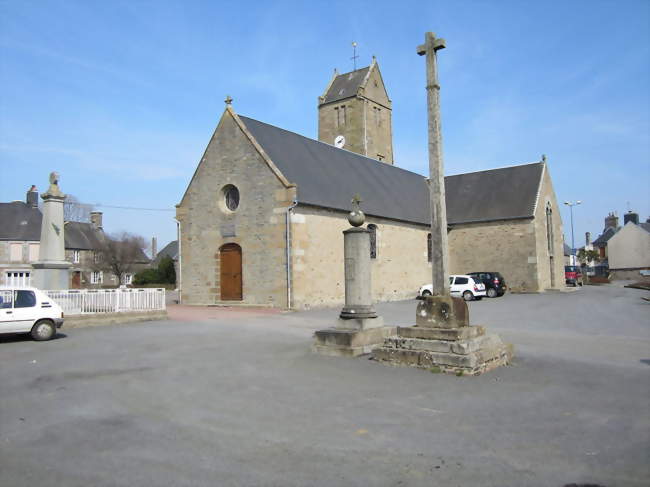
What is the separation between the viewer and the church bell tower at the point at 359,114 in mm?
37812

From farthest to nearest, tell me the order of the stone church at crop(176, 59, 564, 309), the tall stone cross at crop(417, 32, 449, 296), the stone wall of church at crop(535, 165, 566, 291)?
the stone wall of church at crop(535, 165, 566, 291) → the stone church at crop(176, 59, 564, 309) → the tall stone cross at crop(417, 32, 449, 296)

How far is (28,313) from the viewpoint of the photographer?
11.3 meters

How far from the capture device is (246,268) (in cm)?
2112

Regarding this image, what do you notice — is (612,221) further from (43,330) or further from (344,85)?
(43,330)

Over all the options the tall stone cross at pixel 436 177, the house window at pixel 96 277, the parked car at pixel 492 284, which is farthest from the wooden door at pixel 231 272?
the house window at pixel 96 277

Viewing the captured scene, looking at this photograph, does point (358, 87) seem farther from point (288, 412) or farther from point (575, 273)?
point (288, 412)

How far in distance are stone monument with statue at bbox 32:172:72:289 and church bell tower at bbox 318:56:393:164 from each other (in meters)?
24.7

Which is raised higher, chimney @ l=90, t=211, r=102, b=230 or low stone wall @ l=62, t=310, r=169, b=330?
chimney @ l=90, t=211, r=102, b=230

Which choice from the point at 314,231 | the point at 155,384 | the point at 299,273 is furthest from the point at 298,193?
the point at 155,384

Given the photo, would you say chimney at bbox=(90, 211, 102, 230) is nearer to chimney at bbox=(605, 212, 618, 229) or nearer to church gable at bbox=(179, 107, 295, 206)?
church gable at bbox=(179, 107, 295, 206)

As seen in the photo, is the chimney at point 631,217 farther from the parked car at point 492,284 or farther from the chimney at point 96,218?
the chimney at point 96,218

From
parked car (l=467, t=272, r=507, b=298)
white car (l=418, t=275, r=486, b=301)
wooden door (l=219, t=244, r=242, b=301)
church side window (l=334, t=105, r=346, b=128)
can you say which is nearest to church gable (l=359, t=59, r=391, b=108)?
church side window (l=334, t=105, r=346, b=128)

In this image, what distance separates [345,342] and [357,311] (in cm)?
85

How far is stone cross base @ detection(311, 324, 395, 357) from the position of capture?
9258 millimetres
